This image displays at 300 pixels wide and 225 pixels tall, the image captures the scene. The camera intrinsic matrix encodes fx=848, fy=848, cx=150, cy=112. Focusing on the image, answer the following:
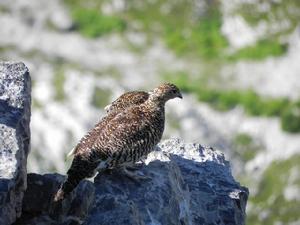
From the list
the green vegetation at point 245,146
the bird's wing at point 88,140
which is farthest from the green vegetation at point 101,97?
the bird's wing at point 88,140

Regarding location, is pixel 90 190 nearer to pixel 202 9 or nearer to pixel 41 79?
pixel 41 79

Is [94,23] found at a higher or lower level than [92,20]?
lower

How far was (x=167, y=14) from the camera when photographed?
15100 cm

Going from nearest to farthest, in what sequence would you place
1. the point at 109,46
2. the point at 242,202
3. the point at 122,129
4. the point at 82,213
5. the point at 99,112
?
the point at 82,213 → the point at 122,129 → the point at 242,202 → the point at 99,112 → the point at 109,46

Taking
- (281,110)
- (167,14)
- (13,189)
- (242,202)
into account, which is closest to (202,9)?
(167,14)

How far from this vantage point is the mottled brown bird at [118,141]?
25891mm

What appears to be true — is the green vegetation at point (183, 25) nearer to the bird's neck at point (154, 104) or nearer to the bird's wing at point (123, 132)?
the bird's neck at point (154, 104)

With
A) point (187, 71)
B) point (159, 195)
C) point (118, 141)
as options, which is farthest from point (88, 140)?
point (187, 71)

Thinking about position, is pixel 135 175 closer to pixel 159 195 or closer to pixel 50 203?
pixel 159 195

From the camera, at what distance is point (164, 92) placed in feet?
104

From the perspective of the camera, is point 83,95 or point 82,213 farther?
point 83,95

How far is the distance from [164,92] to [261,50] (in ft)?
359

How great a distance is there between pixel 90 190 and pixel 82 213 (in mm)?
816

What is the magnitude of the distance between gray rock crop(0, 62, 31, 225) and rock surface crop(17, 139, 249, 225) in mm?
1273
